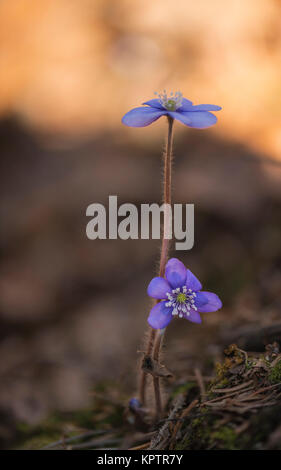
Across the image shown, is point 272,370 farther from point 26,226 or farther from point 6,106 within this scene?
point 6,106

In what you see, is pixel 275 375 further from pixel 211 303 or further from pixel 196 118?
pixel 196 118

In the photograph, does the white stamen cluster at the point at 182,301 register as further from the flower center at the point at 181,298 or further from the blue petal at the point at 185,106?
the blue petal at the point at 185,106

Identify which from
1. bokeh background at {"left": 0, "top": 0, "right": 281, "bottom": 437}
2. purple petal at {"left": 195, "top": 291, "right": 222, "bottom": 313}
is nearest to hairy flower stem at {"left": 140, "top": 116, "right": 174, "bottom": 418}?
purple petal at {"left": 195, "top": 291, "right": 222, "bottom": 313}

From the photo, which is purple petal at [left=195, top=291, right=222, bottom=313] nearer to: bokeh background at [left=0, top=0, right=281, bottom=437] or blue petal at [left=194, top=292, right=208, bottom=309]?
blue petal at [left=194, top=292, right=208, bottom=309]

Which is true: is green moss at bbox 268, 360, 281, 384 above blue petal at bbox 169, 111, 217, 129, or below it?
below

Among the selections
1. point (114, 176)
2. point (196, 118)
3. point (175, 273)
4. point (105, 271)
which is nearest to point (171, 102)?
point (196, 118)
